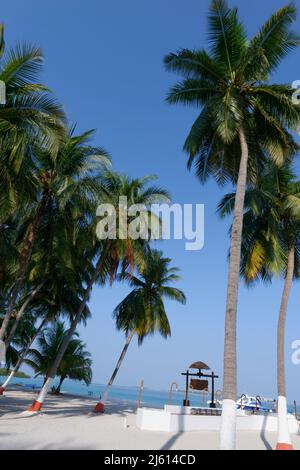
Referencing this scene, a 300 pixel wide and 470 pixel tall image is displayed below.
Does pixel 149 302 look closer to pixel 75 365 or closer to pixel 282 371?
pixel 282 371

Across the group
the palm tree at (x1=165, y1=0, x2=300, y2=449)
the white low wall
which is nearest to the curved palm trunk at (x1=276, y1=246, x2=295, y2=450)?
the white low wall

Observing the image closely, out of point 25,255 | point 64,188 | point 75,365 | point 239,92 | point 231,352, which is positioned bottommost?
point 75,365

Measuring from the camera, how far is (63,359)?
39875 mm

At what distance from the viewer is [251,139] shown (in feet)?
47.5

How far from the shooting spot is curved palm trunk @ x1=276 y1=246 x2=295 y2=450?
513 inches

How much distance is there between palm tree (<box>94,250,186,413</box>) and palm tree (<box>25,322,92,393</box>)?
14860mm

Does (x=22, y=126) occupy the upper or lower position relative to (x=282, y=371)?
upper

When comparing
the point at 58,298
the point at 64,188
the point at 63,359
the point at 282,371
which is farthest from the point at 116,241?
the point at 63,359

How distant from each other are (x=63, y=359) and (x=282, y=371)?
29619 mm

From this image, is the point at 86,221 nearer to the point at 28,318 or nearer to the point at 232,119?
the point at 232,119

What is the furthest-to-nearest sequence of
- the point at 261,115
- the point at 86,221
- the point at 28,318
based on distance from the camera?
the point at 28,318 → the point at 86,221 → the point at 261,115

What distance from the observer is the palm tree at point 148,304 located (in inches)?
1006

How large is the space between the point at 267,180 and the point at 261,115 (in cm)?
452
